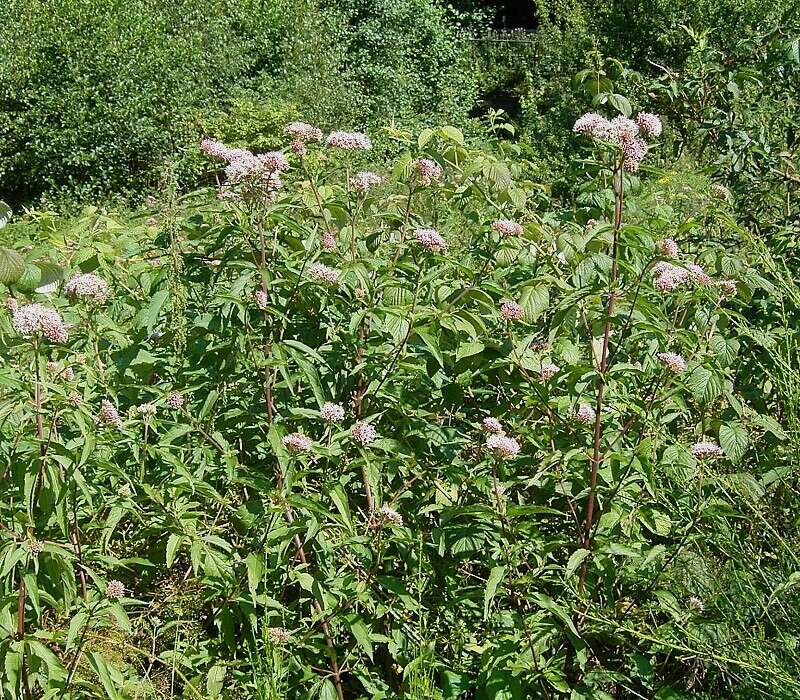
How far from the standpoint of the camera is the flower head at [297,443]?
196 cm

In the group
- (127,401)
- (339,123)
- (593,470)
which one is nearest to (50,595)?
(127,401)

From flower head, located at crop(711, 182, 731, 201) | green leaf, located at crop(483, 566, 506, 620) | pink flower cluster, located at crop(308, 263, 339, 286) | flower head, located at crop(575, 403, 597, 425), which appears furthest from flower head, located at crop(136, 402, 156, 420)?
flower head, located at crop(711, 182, 731, 201)

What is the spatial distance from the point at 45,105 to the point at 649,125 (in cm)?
904

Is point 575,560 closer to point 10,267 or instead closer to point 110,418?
point 110,418

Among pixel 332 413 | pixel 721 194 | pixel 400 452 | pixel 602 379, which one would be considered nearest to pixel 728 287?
pixel 602 379

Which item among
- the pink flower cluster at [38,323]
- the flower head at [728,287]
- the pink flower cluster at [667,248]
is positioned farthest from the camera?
the flower head at [728,287]

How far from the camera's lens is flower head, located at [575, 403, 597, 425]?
2.12 meters

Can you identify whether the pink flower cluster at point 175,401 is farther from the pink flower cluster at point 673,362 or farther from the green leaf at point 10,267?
the pink flower cluster at point 673,362

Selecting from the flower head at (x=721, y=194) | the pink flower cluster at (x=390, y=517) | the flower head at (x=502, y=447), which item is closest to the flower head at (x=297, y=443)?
the pink flower cluster at (x=390, y=517)

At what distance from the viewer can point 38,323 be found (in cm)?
185

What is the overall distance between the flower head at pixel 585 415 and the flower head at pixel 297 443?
22.9 inches

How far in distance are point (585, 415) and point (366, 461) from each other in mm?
474

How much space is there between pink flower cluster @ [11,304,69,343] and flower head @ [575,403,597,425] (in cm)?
106

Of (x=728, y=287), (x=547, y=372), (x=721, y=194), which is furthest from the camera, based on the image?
(x=721, y=194)
